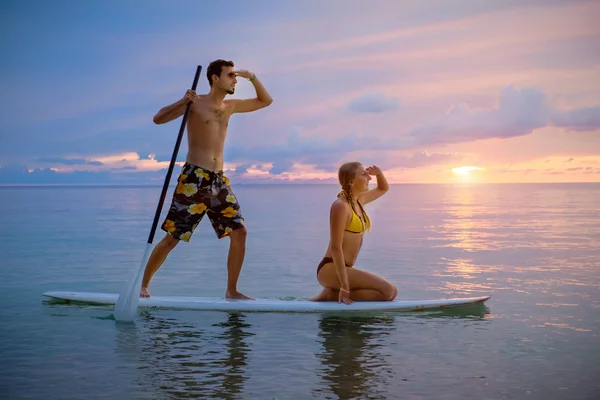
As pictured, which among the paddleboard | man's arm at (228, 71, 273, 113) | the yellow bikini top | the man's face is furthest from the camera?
man's arm at (228, 71, 273, 113)

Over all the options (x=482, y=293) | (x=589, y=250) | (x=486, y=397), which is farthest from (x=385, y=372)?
(x=589, y=250)

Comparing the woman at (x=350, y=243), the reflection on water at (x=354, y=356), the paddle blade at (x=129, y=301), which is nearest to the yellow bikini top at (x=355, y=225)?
the woman at (x=350, y=243)

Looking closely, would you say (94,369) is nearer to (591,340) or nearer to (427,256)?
(591,340)

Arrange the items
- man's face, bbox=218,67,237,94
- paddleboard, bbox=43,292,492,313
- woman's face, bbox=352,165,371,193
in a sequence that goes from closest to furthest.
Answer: woman's face, bbox=352,165,371,193 < paddleboard, bbox=43,292,492,313 < man's face, bbox=218,67,237,94

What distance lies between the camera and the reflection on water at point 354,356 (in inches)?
208

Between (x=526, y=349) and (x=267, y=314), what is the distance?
2608mm

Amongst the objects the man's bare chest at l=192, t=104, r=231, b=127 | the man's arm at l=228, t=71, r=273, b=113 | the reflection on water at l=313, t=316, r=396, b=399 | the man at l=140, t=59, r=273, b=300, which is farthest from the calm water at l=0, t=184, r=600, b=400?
the man's arm at l=228, t=71, r=273, b=113

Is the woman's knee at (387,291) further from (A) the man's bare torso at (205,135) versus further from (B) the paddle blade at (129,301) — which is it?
(B) the paddle blade at (129,301)

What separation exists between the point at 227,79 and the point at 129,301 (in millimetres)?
2394

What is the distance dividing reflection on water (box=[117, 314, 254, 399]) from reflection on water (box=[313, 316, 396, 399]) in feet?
2.08

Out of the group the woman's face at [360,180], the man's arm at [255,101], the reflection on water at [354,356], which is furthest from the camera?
the man's arm at [255,101]

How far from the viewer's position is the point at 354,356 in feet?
20.2

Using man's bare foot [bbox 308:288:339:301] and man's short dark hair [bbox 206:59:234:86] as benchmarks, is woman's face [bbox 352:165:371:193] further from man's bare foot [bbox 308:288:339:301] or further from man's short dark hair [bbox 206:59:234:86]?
man's short dark hair [bbox 206:59:234:86]

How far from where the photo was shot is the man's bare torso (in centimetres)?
773
